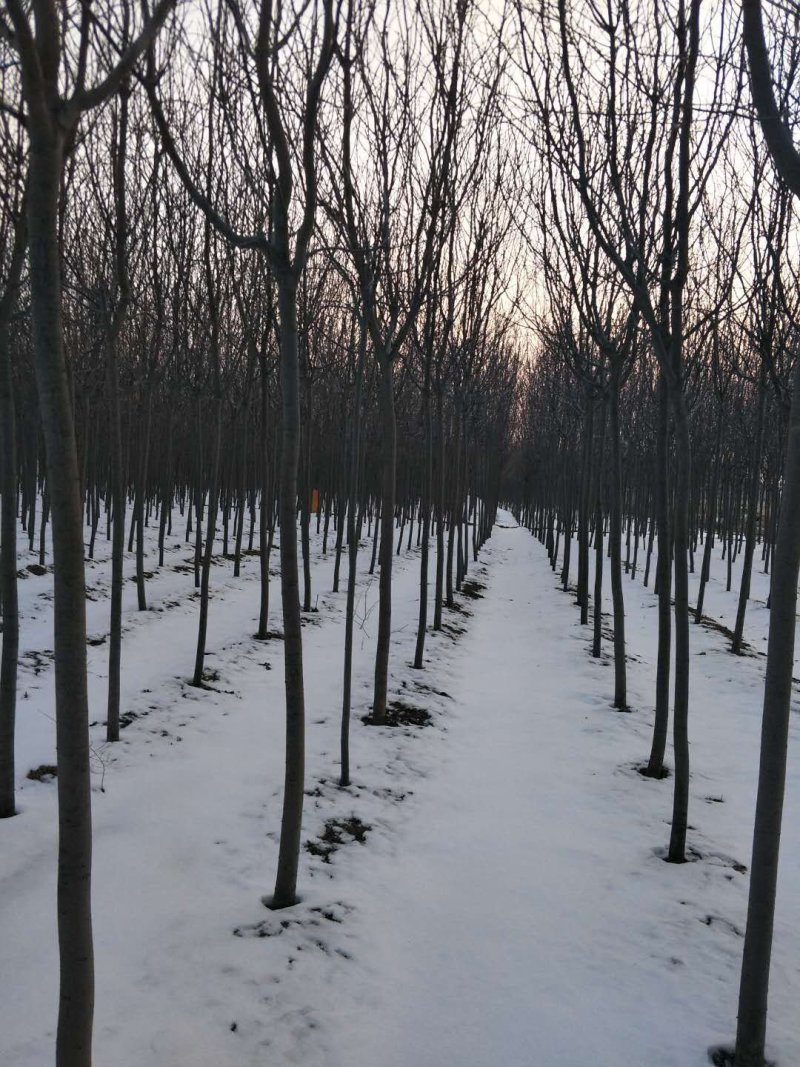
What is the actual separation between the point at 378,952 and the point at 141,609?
7324 mm

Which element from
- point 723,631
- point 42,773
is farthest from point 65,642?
point 723,631

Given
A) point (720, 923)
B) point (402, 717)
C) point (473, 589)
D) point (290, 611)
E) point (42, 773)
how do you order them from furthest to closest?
point (473, 589) → point (402, 717) → point (42, 773) → point (720, 923) → point (290, 611)

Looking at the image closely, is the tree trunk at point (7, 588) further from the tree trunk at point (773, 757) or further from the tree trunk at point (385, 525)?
the tree trunk at point (773, 757)

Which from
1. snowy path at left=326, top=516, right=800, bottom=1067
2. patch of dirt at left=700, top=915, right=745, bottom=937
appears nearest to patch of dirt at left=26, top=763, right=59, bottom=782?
snowy path at left=326, top=516, right=800, bottom=1067

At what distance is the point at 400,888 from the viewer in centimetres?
362

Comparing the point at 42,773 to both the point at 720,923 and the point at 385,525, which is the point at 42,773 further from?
the point at 720,923

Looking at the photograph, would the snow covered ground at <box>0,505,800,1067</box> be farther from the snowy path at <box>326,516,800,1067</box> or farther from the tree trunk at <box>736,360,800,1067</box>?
the tree trunk at <box>736,360,800,1067</box>

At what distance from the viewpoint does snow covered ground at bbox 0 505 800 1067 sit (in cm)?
259

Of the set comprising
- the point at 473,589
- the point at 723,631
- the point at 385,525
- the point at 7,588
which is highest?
the point at 385,525

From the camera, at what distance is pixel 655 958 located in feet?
10.2

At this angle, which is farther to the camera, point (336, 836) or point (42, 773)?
point (42, 773)

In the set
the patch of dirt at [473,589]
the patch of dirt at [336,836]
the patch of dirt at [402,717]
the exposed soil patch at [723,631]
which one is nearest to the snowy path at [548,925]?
the patch of dirt at [336,836]

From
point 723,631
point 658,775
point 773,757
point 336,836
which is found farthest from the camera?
point 723,631

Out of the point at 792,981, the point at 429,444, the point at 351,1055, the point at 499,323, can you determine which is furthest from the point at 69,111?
the point at 499,323
